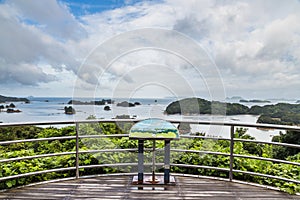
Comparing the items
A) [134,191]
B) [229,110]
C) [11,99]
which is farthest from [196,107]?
[11,99]

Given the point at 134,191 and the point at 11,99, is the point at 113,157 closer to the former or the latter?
the point at 134,191

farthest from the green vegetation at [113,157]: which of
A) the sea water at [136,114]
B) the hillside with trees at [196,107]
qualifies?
the hillside with trees at [196,107]

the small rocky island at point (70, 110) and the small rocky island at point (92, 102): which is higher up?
the small rocky island at point (92, 102)

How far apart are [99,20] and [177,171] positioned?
13.6 ft

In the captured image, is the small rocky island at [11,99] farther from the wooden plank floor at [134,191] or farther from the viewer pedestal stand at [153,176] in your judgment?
the viewer pedestal stand at [153,176]

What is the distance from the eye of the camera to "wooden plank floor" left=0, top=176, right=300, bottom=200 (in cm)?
306

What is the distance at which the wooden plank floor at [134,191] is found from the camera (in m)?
3.06

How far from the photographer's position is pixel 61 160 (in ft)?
13.5

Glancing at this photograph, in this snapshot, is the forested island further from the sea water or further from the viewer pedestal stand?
the viewer pedestal stand

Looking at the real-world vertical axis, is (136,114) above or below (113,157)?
above

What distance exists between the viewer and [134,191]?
10.6 feet

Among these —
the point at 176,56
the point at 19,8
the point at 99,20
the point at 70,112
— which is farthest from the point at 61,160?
the point at 19,8

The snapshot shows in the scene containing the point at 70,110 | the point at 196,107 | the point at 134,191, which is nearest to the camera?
the point at 134,191

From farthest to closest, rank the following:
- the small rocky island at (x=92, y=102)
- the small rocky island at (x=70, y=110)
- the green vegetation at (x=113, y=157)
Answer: the small rocky island at (x=92, y=102), the small rocky island at (x=70, y=110), the green vegetation at (x=113, y=157)
